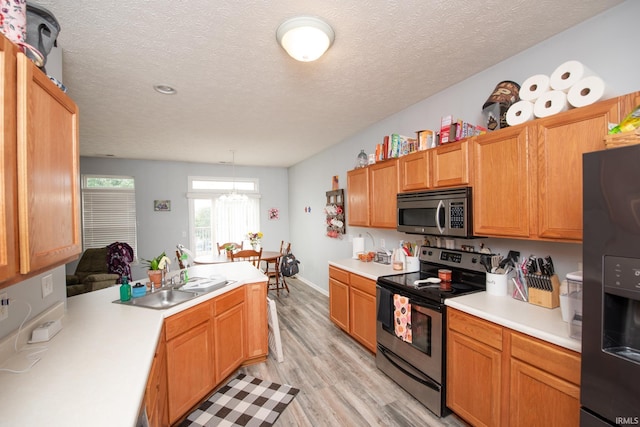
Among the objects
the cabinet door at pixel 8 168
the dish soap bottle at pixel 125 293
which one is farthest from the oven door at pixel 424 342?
the cabinet door at pixel 8 168

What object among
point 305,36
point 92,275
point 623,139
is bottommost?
point 92,275

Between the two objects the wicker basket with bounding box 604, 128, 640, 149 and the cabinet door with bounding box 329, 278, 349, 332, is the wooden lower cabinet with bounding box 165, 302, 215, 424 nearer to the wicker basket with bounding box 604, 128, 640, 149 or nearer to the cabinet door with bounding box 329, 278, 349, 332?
the cabinet door with bounding box 329, 278, 349, 332

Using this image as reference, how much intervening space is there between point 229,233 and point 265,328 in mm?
3891

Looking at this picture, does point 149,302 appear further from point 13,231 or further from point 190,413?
point 13,231

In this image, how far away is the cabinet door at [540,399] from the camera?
137 centimetres

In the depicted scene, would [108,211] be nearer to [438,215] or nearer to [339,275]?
[339,275]

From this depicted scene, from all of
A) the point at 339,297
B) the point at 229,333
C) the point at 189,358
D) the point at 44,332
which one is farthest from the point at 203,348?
the point at 339,297

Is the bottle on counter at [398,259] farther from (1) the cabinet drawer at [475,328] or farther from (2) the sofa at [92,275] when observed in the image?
(2) the sofa at [92,275]

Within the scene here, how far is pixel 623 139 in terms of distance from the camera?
1.15 meters

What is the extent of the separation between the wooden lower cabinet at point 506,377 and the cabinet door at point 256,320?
5.59ft

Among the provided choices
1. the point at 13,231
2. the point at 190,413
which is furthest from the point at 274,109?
the point at 190,413

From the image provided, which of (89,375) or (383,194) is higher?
(383,194)

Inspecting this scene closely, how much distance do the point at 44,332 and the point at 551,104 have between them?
10.2 feet

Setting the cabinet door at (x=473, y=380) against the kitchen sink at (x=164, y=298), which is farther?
the kitchen sink at (x=164, y=298)
